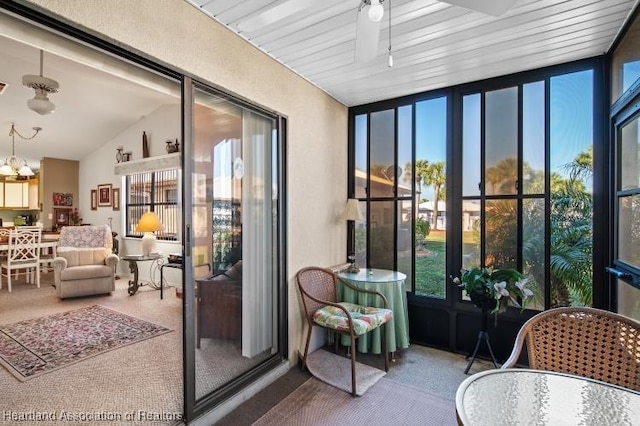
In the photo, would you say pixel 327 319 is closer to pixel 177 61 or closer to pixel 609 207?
pixel 177 61

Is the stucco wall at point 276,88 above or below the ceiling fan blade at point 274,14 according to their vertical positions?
below

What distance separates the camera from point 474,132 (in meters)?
3.12

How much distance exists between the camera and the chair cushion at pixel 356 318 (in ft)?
8.32

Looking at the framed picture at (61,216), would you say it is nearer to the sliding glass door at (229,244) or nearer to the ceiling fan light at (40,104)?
the ceiling fan light at (40,104)

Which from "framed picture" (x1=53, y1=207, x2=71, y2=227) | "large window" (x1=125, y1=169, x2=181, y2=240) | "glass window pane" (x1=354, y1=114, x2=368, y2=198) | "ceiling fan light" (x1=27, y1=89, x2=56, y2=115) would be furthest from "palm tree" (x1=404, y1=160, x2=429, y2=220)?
"framed picture" (x1=53, y1=207, x2=71, y2=227)

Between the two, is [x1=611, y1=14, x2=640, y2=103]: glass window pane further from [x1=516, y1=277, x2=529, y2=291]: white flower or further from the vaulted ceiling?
[x1=516, y1=277, x2=529, y2=291]: white flower

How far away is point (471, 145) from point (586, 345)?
2010 mm

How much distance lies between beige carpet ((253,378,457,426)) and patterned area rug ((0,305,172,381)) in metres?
1.98

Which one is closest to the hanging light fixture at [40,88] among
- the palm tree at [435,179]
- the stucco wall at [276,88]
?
the stucco wall at [276,88]

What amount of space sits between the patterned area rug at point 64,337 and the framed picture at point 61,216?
15.1 feet

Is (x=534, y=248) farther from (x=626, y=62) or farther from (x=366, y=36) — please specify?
(x=366, y=36)

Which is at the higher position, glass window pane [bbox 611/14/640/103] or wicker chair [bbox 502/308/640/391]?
glass window pane [bbox 611/14/640/103]

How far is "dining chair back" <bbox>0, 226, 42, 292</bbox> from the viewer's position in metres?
5.31

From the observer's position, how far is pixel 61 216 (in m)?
7.60
